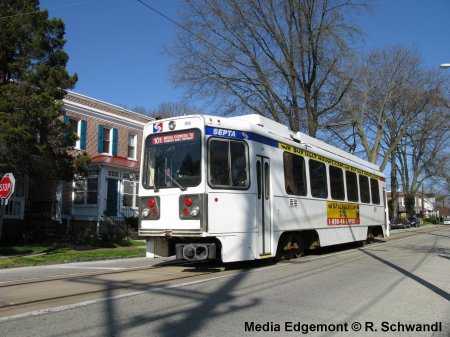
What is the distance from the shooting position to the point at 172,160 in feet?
32.3

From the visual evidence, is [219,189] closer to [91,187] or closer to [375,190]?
[375,190]

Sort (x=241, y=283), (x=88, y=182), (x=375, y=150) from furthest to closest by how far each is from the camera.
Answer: (x=375, y=150), (x=88, y=182), (x=241, y=283)

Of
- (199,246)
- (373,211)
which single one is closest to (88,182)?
(373,211)

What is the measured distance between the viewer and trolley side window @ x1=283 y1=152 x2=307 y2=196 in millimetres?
11336

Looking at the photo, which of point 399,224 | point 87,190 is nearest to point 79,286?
point 87,190

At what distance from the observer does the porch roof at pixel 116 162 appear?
24391 mm

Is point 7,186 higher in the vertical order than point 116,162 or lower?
lower

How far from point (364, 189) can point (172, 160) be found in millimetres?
10277

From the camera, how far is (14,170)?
52.3 feet

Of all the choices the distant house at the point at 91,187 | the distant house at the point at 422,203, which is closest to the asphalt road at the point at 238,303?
the distant house at the point at 91,187

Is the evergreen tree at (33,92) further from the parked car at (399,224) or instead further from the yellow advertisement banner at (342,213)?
the parked car at (399,224)

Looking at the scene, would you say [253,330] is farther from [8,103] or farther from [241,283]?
[8,103]

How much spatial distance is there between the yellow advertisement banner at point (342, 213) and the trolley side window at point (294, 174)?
6.74 ft

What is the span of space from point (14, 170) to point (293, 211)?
10406 mm
